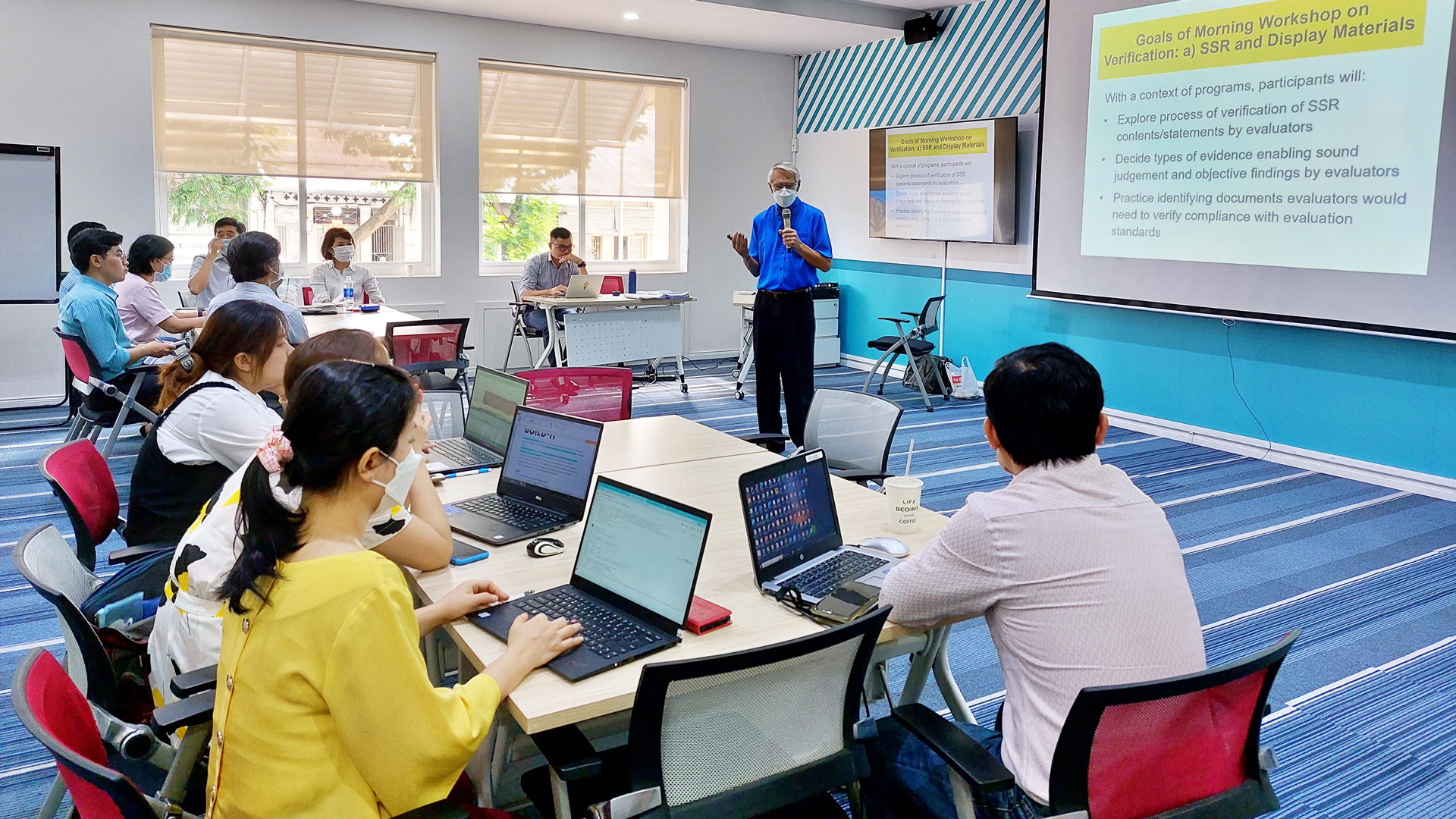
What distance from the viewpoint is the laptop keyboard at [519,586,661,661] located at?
184 cm

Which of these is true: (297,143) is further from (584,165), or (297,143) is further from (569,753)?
(569,753)

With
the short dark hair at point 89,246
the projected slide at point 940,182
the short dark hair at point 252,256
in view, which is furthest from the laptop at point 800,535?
the projected slide at point 940,182

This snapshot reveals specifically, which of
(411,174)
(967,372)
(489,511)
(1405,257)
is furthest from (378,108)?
(1405,257)

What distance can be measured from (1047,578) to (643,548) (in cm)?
75

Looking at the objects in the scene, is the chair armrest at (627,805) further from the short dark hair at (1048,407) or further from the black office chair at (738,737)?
the short dark hair at (1048,407)

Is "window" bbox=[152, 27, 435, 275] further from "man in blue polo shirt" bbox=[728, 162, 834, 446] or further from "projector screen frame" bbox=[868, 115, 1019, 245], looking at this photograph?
"projector screen frame" bbox=[868, 115, 1019, 245]

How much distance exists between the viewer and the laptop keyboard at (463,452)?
3383 mm

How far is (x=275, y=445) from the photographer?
1.59m

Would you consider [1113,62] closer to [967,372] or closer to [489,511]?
[967,372]

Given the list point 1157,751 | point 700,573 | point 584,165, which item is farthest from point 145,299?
point 1157,751

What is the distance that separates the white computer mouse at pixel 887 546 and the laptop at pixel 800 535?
0.09 feet

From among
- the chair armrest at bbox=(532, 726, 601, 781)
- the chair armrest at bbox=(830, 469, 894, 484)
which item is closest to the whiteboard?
the chair armrest at bbox=(830, 469, 894, 484)

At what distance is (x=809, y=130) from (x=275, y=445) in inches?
376

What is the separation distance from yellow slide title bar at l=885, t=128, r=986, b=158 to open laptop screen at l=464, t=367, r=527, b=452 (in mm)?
6012
